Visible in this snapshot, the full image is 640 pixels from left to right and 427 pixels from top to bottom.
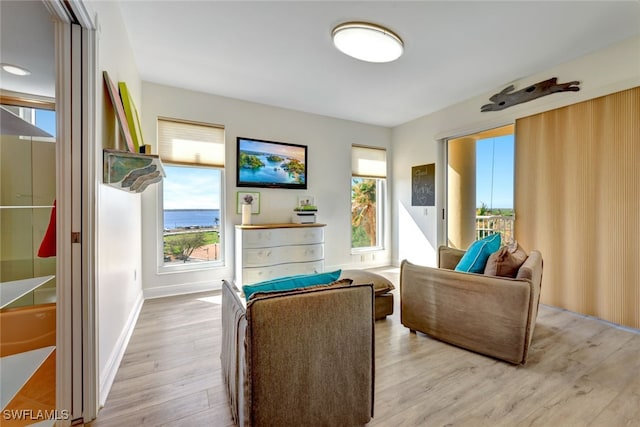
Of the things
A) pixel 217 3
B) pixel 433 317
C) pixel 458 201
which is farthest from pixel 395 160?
pixel 217 3

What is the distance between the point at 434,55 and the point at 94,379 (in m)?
3.69

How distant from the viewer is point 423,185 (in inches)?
181

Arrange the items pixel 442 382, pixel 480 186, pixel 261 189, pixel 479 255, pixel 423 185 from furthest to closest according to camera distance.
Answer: pixel 423 185 → pixel 261 189 → pixel 480 186 → pixel 479 255 → pixel 442 382

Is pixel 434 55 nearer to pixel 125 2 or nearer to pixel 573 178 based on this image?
pixel 573 178

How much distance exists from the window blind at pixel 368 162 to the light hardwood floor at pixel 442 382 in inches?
120

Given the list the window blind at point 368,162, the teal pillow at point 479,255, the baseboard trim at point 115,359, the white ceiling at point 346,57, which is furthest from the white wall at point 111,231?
the window blind at point 368,162

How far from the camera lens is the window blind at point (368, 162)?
4.92 meters

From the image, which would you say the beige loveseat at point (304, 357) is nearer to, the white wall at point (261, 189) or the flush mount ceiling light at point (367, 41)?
the flush mount ceiling light at point (367, 41)

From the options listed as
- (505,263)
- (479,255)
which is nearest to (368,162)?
(479,255)

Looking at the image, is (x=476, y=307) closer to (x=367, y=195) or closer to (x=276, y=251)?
(x=276, y=251)

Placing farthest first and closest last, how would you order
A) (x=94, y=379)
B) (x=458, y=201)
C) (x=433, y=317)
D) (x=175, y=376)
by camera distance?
(x=458, y=201), (x=433, y=317), (x=175, y=376), (x=94, y=379)

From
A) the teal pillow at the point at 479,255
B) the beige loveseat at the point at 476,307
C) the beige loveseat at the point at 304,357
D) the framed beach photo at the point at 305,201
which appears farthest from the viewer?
the framed beach photo at the point at 305,201

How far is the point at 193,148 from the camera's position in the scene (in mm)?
3639

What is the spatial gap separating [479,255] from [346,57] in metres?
2.29
